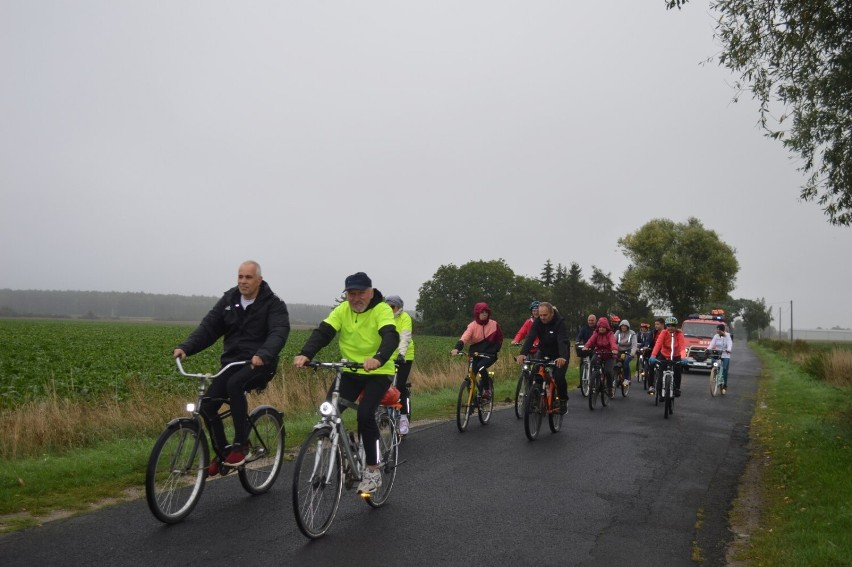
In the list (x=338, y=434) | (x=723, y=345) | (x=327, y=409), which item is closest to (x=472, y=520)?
(x=338, y=434)

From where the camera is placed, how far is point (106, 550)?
5168 mm

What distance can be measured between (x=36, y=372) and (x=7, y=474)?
13.7m

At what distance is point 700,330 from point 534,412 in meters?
22.3

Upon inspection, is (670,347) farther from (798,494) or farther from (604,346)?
(798,494)

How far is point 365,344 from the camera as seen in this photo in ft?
21.0

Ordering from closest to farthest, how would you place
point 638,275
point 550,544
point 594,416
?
point 550,544, point 594,416, point 638,275

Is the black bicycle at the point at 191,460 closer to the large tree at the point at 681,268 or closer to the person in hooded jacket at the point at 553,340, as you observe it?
the person in hooded jacket at the point at 553,340

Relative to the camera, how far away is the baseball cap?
617 cm

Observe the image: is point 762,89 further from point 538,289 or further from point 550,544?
point 538,289

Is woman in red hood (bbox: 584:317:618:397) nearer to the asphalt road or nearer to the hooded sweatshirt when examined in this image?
the hooded sweatshirt

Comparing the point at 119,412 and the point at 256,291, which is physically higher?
the point at 256,291

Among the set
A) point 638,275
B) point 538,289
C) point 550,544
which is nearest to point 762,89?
point 550,544

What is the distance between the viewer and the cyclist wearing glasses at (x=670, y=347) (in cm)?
1515

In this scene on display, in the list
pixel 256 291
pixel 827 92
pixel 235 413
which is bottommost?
pixel 235 413
